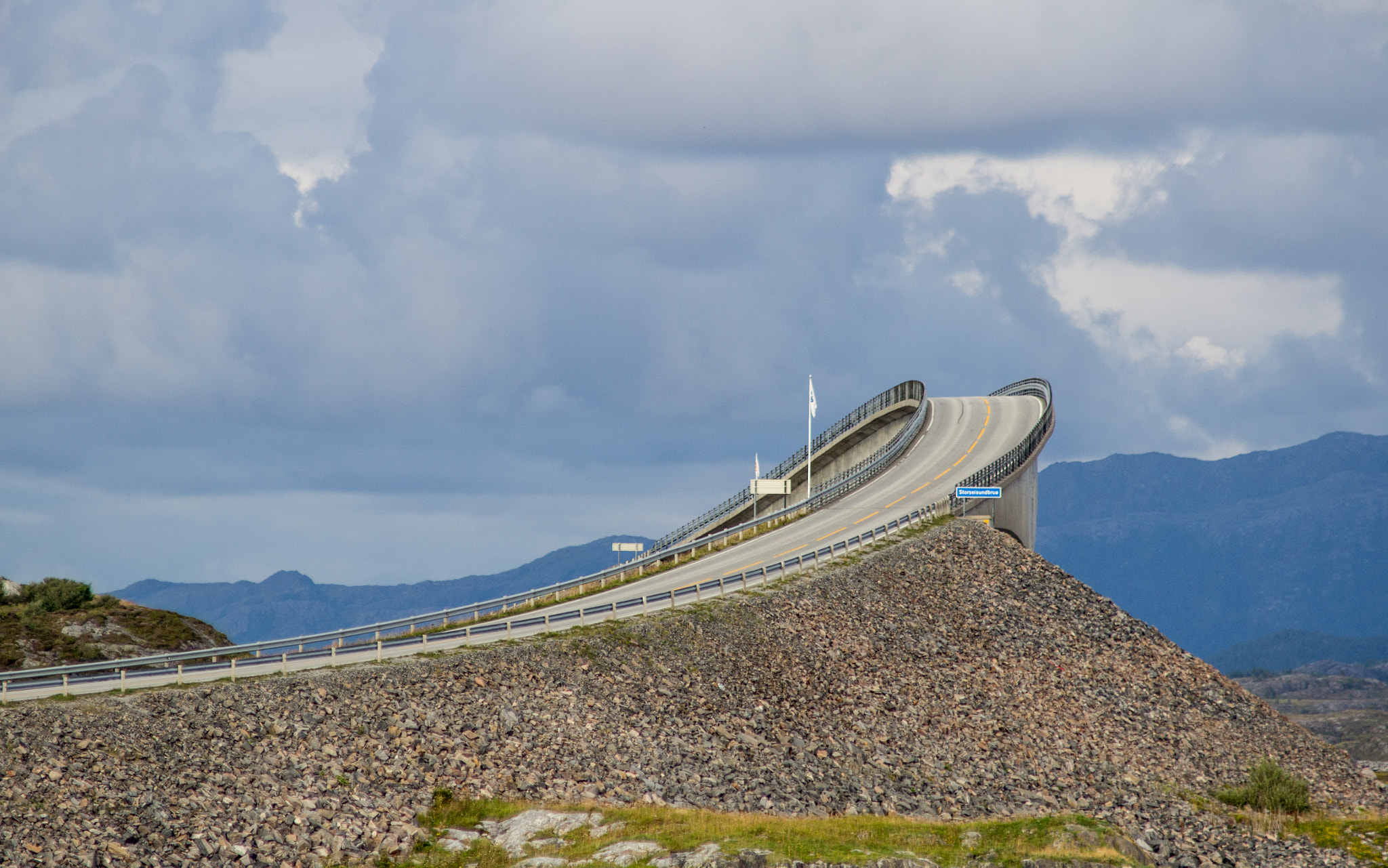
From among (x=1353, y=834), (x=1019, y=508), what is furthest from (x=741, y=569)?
(x=1353, y=834)

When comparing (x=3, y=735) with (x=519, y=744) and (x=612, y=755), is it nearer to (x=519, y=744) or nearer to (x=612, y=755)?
(x=519, y=744)

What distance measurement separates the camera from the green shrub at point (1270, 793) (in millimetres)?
52219

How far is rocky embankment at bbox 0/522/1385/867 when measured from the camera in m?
33.8

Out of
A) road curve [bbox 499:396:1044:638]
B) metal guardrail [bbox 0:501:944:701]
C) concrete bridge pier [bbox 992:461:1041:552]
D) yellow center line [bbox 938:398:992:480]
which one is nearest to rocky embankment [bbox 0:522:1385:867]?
metal guardrail [bbox 0:501:944:701]

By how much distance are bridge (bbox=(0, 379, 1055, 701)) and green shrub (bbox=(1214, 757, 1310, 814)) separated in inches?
782

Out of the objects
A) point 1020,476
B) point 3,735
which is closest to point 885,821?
point 3,735

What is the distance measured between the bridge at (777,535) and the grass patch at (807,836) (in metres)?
11.0

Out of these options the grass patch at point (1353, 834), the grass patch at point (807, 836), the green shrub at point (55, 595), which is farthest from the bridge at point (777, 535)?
the grass patch at point (1353, 834)

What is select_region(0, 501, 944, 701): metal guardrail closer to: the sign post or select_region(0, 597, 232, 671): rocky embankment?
select_region(0, 597, 232, 671): rocky embankment

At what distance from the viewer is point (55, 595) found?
57.3 m

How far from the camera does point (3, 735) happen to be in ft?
112

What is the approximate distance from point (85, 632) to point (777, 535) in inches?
1320

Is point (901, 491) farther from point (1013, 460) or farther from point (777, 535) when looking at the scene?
point (777, 535)

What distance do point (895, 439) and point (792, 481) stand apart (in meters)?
7.94
